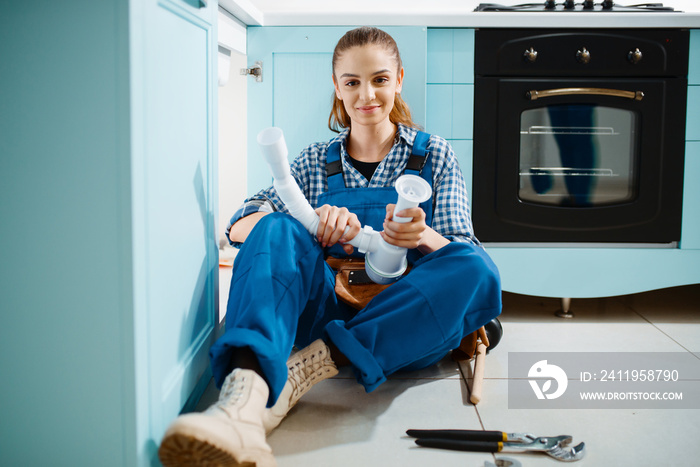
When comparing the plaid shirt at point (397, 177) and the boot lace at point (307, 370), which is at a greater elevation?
the plaid shirt at point (397, 177)

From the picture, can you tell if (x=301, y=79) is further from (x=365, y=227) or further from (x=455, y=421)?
(x=455, y=421)

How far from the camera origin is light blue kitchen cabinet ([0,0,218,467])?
0.77 metres

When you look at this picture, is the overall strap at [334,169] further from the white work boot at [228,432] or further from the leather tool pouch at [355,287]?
the white work boot at [228,432]

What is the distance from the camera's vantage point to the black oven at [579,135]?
1.82 m

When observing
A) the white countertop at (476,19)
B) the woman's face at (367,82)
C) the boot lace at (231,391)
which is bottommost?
the boot lace at (231,391)

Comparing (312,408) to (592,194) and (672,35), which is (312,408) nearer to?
(592,194)

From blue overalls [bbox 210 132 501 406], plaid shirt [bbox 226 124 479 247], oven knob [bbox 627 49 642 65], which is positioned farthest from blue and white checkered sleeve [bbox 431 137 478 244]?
oven knob [bbox 627 49 642 65]

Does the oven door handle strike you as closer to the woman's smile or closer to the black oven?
the black oven

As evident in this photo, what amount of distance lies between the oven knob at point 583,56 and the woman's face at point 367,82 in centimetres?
64

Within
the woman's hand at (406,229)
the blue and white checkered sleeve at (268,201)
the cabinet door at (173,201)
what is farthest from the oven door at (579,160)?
the cabinet door at (173,201)

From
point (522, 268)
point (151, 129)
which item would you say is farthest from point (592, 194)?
point (151, 129)

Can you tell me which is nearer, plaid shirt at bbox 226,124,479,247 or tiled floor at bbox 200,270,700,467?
tiled floor at bbox 200,270,700,467

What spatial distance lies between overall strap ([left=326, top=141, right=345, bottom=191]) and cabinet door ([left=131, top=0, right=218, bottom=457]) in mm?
323

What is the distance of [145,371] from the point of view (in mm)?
841
